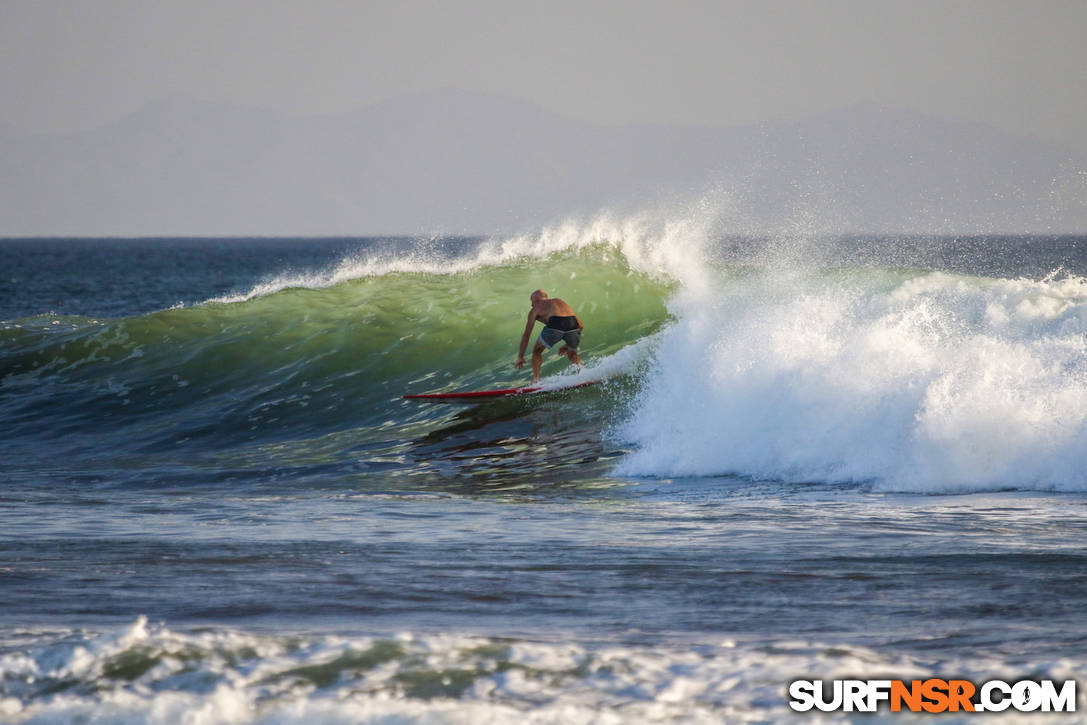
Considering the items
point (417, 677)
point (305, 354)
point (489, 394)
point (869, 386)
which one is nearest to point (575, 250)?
point (305, 354)

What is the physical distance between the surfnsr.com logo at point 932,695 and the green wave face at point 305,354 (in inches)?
394

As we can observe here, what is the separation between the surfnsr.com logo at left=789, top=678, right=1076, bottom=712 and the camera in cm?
432

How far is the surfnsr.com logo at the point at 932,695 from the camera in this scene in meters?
4.32

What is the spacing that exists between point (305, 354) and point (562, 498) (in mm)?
9572

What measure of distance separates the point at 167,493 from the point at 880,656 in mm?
7737

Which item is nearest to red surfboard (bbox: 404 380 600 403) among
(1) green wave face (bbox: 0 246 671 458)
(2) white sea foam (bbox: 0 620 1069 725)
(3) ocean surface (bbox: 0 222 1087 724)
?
(3) ocean surface (bbox: 0 222 1087 724)

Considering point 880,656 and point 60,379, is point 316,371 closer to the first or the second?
point 60,379

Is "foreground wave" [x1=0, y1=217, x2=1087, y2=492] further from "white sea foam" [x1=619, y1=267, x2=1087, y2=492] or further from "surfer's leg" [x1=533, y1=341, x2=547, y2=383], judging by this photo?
"surfer's leg" [x1=533, y1=341, x2=547, y2=383]

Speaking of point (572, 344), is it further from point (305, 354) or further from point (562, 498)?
point (305, 354)

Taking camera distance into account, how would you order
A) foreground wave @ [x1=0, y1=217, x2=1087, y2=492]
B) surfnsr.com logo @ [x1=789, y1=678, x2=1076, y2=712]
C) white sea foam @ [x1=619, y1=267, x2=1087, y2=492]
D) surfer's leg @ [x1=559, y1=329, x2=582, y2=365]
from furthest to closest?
surfer's leg @ [x1=559, y1=329, x2=582, y2=365]
foreground wave @ [x1=0, y1=217, x2=1087, y2=492]
white sea foam @ [x1=619, y1=267, x2=1087, y2=492]
surfnsr.com logo @ [x1=789, y1=678, x2=1076, y2=712]

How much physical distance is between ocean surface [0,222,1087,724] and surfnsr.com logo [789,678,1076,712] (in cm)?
10

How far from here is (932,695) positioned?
14.5ft

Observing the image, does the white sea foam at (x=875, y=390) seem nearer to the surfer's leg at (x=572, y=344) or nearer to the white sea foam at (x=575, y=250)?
the surfer's leg at (x=572, y=344)

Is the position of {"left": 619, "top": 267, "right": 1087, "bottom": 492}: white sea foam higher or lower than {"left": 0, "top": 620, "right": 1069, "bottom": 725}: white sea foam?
higher
